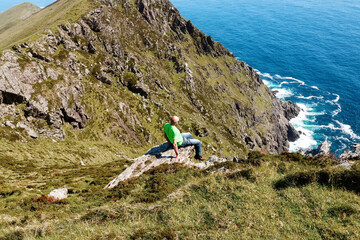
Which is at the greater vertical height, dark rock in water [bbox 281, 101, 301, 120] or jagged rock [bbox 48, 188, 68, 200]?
jagged rock [bbox 48, 188, 68, 200]

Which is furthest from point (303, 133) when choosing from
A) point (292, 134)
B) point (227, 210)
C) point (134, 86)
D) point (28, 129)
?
point (28, 129)

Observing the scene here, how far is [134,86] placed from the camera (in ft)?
310

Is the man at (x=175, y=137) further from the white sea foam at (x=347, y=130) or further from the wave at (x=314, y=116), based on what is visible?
the white sea foam at (x=347, y=130)

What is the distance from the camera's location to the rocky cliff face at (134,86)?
5443cm

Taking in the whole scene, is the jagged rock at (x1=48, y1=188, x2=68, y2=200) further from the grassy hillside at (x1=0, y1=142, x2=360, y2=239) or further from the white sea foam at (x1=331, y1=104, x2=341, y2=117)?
the white sea foam at (x1=331, y1=104, x2=341, y2=117)

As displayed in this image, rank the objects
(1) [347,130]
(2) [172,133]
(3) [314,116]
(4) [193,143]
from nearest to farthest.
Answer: (2) [172,133] → (4) [193,143] → (1) [347,130] → (3) [314,116]

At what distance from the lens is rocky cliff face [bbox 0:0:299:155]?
179 feet

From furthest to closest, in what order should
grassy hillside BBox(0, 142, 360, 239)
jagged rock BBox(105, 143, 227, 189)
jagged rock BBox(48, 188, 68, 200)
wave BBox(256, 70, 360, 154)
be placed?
wave BBox(256, 70, 360, 154), jagged rock BBox(105, 143, 227, 189), jagged rock BBox(48, 188, 68, 200), grassy hillside BBox(0, 142, 360, 239)

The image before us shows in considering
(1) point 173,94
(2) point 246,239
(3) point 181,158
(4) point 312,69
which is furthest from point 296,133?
(2) point 246,239

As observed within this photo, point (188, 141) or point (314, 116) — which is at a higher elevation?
point (188, 141)

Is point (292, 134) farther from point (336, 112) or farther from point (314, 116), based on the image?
point (336, 112)

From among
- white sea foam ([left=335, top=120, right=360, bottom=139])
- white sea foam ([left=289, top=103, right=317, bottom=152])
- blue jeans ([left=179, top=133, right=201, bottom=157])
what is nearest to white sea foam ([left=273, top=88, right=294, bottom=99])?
white sea foam ([left=289, top=103, right=317, bottom=152])

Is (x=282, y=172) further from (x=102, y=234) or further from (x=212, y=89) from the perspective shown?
(x=212, y=89)

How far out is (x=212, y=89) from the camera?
525ft
